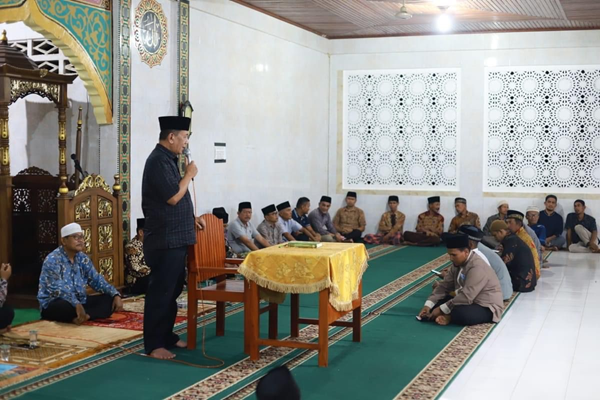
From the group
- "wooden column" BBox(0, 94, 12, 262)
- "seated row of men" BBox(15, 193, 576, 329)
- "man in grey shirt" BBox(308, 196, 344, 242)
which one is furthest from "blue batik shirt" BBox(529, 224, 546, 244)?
"wooden column" BBox(0, 94, 12, 262)

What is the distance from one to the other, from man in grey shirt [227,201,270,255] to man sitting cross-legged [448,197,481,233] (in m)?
3.79

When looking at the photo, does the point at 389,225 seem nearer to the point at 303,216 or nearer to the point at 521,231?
the point at 303,216

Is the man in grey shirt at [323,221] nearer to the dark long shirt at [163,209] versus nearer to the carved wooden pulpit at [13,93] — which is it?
the carved wooden pulpit at [13,93]

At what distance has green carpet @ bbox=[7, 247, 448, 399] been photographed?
3.80 m

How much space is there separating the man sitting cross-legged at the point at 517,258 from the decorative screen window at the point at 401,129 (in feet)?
14.6

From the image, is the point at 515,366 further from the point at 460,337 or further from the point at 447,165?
the point at 447,165

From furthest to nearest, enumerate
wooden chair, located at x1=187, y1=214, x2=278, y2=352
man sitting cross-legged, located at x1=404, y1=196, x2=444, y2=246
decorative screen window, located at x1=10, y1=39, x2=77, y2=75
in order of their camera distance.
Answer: man sitting cross-legged, located at x1=404, y1=196, x2=444, y2=246 → decorative screen window, located at x1=10, y1=39, x2=77, y2=75 → wooden chair, located at x1=187, y1=214, x2=278, y2=352

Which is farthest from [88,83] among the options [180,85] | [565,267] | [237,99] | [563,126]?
[563,126]

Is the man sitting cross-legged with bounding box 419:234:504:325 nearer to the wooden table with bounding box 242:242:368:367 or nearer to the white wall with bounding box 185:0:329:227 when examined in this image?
the wooden table with bounding box 242:242:368:367

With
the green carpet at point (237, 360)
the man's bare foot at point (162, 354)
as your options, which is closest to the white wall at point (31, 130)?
the green carpet at point (237, 360)

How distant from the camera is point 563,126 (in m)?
10.7

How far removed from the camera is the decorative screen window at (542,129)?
10648 mm

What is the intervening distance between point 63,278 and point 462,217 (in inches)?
270

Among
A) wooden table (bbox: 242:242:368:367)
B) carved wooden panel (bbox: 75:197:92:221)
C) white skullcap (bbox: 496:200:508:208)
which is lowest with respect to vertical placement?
wooden table (bbox: 242:242:368:367)
